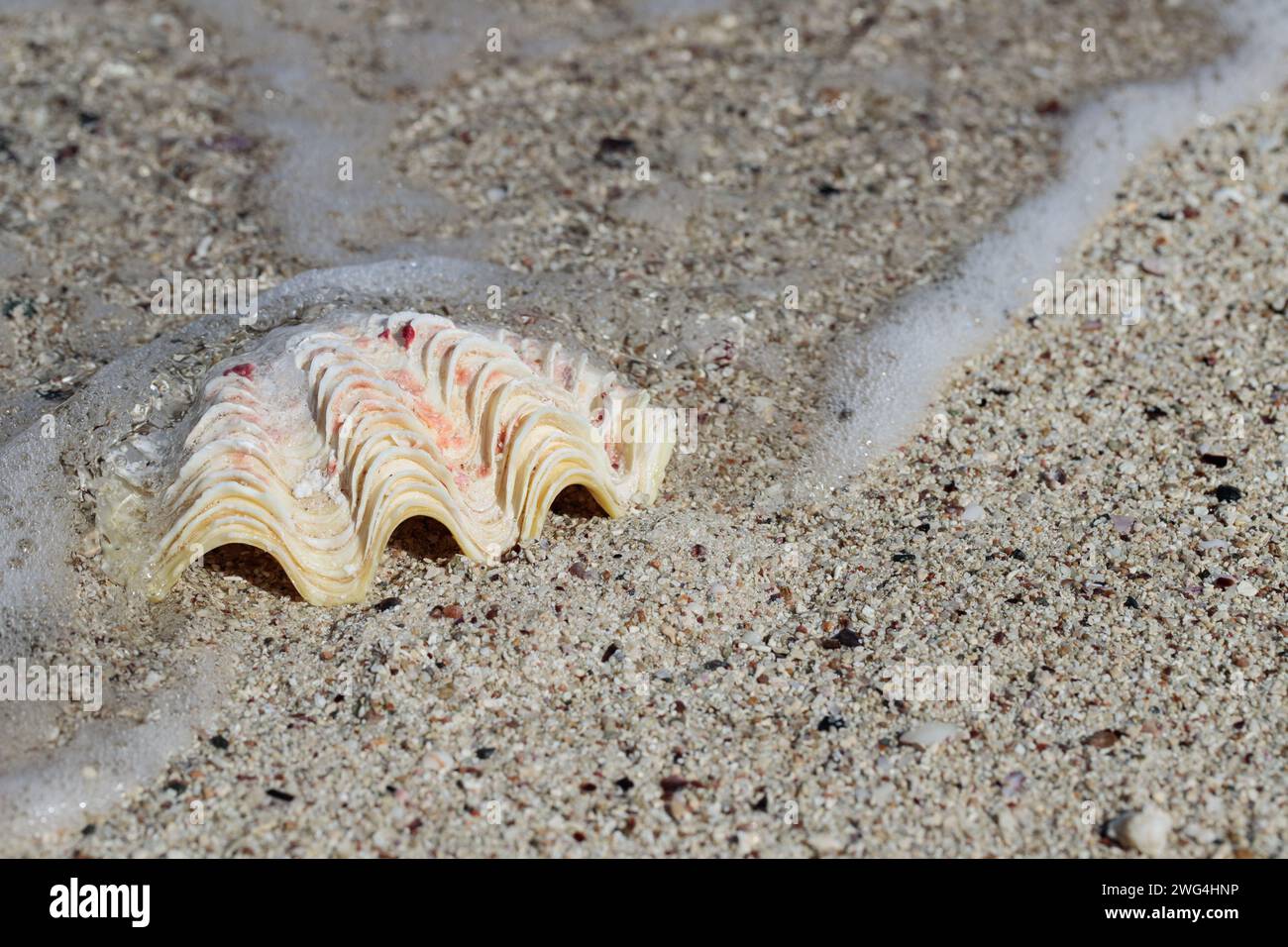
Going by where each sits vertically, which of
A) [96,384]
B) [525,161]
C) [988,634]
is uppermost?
[525,161]

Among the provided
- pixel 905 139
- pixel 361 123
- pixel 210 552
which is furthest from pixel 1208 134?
pixel 210 552

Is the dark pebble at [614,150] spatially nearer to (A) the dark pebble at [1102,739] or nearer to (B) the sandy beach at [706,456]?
(B) the sandy beach at [706,456]

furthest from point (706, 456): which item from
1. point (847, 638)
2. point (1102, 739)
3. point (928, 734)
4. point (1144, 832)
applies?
point (1144, 832)

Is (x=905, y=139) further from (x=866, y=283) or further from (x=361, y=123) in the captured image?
(x=361, y=123)

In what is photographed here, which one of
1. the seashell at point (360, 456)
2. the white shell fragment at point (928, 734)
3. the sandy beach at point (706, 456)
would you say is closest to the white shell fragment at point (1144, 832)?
the sandy beach at point (706, 456)

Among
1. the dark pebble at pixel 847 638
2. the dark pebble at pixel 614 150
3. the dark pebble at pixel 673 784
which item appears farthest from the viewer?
the dark pebble at pixel 614 150

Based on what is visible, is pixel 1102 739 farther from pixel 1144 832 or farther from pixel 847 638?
pixel 847 638
